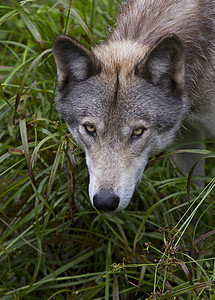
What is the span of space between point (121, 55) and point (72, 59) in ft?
1.43

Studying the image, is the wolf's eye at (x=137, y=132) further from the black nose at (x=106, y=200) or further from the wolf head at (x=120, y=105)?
the black nose at (x=106, y=200)

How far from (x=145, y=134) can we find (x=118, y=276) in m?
1.45

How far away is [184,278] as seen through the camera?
4.13 meters

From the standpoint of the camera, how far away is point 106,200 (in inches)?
132

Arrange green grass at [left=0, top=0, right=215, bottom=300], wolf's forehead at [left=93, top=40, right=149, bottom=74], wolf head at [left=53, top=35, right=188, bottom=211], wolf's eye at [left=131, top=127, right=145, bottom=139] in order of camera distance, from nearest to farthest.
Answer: wolf head at [left=53, top=35, right=188, bottom=211] → wolf's eye at [left=131, top=127, right=145, bottom=139] → wolf's forehead at [left=93, top=40, right=149, bottom=74] → green grass at [left=0, top=0, right=215, bottom=300]

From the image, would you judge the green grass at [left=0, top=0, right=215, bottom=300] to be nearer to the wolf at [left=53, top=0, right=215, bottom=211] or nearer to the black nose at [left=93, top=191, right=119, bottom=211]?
the wolf at [left=53, top=0, right=215, bottom=211]

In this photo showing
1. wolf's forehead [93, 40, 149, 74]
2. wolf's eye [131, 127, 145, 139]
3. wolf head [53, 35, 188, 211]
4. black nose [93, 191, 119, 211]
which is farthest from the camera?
wolf's forehead [93, 40, 149, 74]

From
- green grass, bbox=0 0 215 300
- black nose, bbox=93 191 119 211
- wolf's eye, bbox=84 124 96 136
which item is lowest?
green grass, bbox=0 0 215 300

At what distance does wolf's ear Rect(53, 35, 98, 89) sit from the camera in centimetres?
366

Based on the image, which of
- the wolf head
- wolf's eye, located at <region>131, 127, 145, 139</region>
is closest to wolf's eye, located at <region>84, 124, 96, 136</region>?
the wolf head

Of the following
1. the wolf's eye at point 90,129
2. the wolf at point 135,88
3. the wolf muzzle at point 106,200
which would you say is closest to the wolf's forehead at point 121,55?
the wolf at point 135,88

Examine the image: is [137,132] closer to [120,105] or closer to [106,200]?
[120,105]

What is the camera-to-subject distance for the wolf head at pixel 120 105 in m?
3.47

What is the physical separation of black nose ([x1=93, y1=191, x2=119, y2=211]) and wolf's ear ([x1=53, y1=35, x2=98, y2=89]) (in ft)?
3.35
